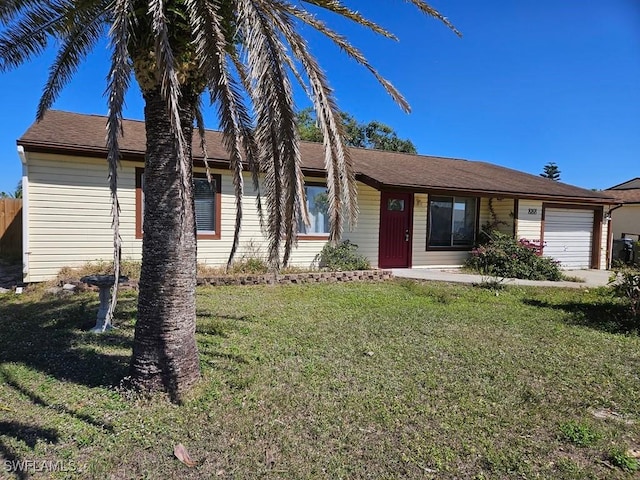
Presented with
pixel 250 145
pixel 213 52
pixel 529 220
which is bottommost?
pixel 529 220

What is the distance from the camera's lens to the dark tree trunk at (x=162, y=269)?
346 cm

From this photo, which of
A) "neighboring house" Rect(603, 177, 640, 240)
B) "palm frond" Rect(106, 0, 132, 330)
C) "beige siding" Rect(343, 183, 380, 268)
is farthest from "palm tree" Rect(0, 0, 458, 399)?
"neighboring house" Rect(603, 177, 640, 240)

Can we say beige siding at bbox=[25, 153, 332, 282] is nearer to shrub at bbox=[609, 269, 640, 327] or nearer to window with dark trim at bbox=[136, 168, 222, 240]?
window with dark trim at bbox=[136, 168, 222, 240]

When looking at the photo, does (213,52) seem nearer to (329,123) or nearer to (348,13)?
(329,123)

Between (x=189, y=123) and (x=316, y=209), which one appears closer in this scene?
(x=189, y=123)

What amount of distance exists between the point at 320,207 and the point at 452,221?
4690mm

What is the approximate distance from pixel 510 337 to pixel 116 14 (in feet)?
18.8

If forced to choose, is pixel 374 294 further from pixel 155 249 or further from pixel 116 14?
pixel 116 14

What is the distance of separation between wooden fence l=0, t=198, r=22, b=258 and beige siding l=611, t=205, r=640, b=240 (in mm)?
25079

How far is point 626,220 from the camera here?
20266 mm

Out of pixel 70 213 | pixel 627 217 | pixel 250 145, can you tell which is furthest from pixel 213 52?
pixel 627 217

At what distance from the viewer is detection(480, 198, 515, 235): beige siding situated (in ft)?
43.4

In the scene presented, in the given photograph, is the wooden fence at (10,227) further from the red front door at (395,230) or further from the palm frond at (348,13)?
the palm frond at (348,13)

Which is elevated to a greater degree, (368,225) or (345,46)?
(345,46)
